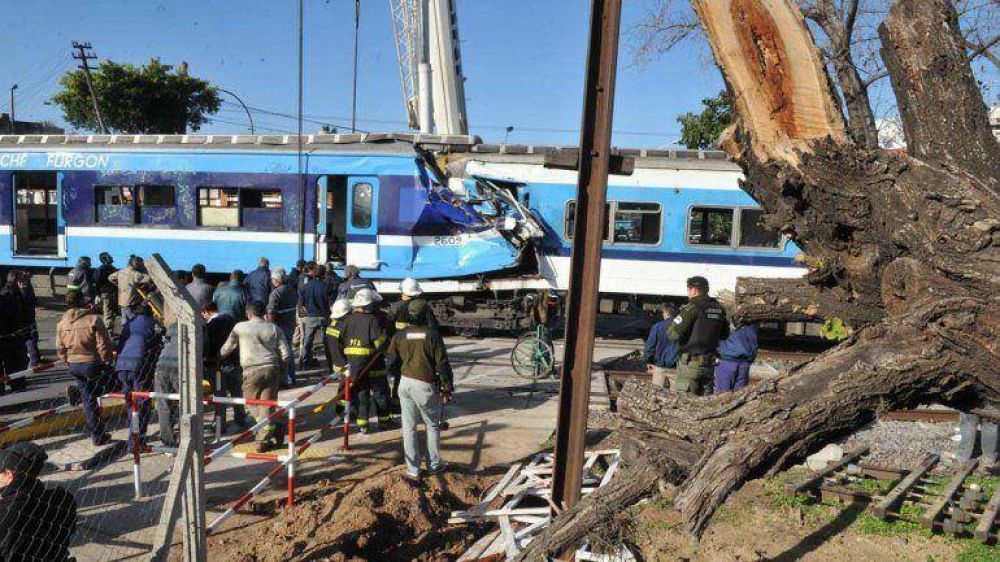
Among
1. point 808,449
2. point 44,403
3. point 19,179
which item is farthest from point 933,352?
point 19,179

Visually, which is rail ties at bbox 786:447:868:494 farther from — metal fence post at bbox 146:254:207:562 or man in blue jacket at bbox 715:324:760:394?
metal fence post at bbox 146:254:207:562

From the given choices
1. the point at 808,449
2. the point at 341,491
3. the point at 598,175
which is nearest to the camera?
the point at 808,449

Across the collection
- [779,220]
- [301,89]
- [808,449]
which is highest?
[301,89]

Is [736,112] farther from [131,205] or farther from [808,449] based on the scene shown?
[131,205]

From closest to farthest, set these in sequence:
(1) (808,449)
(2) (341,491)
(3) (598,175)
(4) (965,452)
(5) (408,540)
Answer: (1) (808,449)
(3) (598,175)
(5) (408,540)
(2) (341,491)
(4) (965,452)

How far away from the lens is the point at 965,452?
7551 mm

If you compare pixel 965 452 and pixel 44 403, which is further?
pixel 44 403

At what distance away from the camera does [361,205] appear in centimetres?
1377

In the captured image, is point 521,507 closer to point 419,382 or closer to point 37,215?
point 419,382

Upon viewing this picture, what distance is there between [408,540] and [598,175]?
3.34m

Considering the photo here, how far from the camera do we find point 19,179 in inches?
615

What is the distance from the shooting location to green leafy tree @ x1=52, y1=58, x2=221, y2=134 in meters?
35.7

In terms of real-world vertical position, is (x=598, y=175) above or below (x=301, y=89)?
below

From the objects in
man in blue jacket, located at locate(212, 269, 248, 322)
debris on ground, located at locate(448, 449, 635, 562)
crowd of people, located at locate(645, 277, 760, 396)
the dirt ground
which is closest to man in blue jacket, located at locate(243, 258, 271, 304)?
man in blue jacket, located at locate(212, 269, 248, 322)
